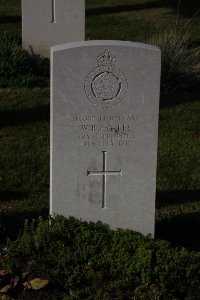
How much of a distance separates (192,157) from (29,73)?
3020mm

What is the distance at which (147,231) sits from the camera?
19.9 ft

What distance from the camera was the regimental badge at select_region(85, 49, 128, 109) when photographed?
18.3 feet

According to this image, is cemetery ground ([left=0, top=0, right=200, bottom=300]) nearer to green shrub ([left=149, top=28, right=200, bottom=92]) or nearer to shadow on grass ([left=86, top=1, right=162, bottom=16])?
green shrub ([left=149, top=28, right=200, bottom=92])

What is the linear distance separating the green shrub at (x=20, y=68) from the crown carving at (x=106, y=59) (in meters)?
4.67

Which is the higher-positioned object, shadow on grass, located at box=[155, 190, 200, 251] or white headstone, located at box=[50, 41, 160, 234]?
white headstone, located at box=[50, 41, 160, 234]

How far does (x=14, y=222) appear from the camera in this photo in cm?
652

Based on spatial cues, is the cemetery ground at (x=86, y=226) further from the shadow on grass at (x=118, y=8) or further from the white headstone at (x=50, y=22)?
the shadow on grass at (x=118, y=8)

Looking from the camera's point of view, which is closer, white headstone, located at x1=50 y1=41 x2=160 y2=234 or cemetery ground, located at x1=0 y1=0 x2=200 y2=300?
cemetery ground, located at x1=0 y1=0 x2=200 y2=300

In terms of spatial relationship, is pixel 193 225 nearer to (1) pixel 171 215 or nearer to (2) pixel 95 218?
(1) pixel 171 215

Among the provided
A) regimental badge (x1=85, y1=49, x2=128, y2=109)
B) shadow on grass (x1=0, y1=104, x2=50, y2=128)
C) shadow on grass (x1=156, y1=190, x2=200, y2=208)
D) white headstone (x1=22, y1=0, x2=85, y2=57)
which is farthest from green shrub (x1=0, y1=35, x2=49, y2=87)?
regimental badge (x1=85, y1=49, x2=128, y2=109)

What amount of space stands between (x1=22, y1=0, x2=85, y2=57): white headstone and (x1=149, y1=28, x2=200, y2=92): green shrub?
120cm

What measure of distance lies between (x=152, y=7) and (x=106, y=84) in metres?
10.6

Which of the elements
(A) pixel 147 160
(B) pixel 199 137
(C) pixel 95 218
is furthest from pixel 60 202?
(B) pixel 199 137

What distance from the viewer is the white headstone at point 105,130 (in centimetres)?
557
